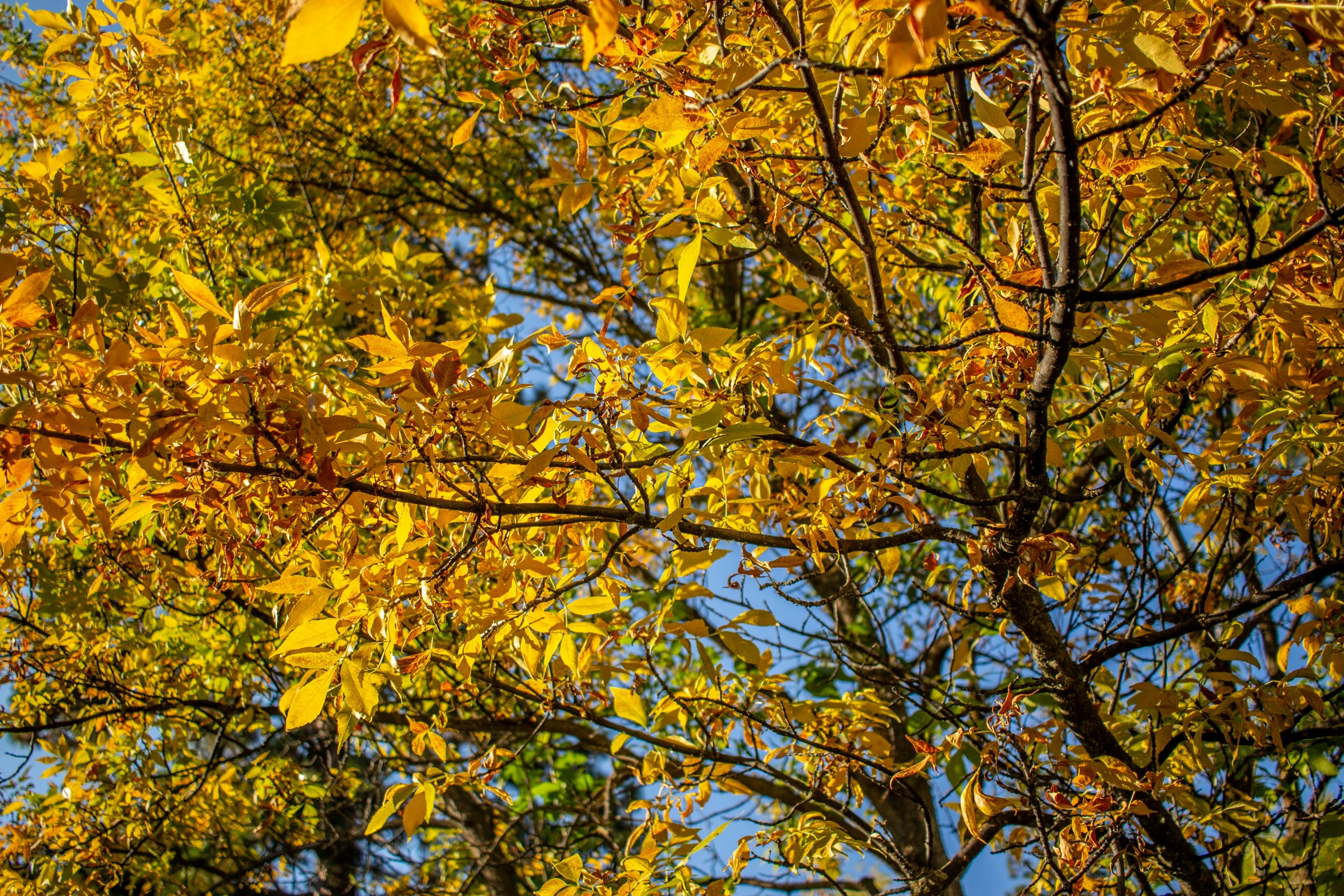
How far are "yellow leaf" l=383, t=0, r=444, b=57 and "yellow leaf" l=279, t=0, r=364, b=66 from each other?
3 centimetres

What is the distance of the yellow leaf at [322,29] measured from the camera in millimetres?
819

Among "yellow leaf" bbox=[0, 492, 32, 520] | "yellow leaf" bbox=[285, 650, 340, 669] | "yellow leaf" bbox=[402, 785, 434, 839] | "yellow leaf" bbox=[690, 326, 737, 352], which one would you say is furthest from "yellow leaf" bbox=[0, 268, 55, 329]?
"yellow leaf" bbox=[402, 785, 434, 839]

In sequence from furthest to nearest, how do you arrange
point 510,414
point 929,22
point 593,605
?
point 593,605 < point 510,414 < point 929,22

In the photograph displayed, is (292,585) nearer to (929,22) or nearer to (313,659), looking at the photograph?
(313,659)

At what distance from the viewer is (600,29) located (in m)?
0.92

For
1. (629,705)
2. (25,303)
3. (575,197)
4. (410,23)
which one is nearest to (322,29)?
(410,23)

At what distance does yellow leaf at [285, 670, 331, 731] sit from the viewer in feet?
4.93

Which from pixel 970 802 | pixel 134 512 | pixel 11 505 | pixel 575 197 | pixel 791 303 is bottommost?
pixel 970 802

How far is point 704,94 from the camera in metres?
1.37

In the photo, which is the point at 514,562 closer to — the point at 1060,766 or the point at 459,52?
the point at 1060,766

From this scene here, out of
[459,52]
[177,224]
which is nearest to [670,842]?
[177,224]

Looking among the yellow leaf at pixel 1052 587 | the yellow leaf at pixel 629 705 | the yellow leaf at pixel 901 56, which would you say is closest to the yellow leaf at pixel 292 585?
the yellow leaf at pixel 629 705

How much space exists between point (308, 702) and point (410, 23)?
3.94 feet

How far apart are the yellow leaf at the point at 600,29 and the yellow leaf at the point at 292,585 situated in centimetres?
112
